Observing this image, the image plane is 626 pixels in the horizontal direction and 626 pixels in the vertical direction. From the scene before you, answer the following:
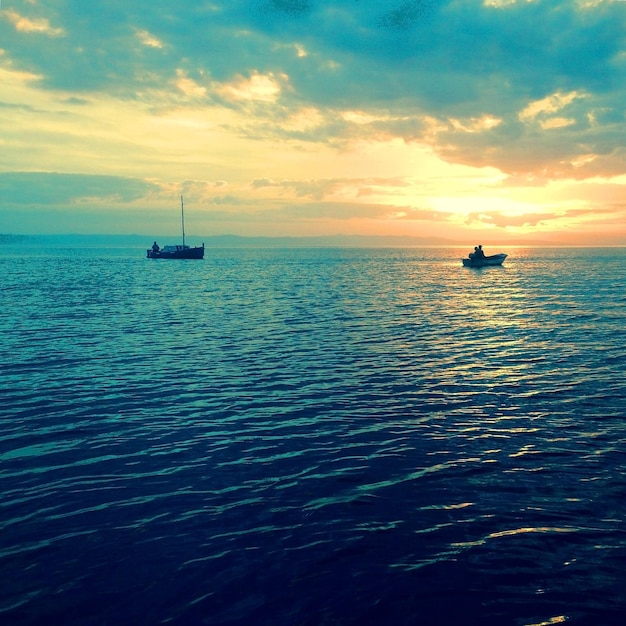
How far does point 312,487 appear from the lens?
1290 cm

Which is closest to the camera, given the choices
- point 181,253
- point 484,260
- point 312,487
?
point 312,487

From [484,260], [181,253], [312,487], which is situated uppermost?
[181,253]

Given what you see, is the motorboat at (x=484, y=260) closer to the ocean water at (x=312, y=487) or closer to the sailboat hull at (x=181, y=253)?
the sailboat hull at (x=181, y=253)

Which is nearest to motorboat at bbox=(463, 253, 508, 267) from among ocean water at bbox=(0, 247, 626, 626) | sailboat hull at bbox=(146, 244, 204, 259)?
sailboat hull at bbox=(146, 244, 204, 259)

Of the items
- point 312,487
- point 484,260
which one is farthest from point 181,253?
point 312,487

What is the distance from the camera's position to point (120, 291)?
72.6 metres

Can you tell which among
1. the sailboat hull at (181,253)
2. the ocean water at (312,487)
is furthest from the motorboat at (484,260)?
the ocean water at (312,487)

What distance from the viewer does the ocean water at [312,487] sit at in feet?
29.2

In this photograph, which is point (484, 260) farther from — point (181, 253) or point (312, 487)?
point (312, 487)

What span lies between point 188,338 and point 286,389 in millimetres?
14991

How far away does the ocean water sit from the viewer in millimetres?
8906

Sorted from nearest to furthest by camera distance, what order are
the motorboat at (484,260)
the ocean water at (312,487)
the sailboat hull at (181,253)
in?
1. the ocean water at (312,487)
2. the motorboat at (484,260)
3. the sailboat hull at (181,253)

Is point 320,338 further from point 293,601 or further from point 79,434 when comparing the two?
point 293,601

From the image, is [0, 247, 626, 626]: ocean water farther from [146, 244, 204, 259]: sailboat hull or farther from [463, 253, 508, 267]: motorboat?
[146, 244, 204, 259]: sailboat hull
